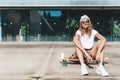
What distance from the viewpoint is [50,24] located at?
24.7 metres

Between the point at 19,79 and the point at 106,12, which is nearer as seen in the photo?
the point at 19,79

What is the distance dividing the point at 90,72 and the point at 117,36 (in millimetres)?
15137

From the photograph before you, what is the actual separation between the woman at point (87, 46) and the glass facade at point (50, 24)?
14.2 metres

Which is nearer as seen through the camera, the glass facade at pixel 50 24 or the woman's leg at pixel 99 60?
the woman's leg at pixel 99 60

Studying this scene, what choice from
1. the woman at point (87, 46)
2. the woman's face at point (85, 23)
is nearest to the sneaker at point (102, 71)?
the woman at point (87, 46)

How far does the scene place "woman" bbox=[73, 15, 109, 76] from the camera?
9516 mm

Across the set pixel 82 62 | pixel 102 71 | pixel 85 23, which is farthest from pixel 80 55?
pixel 85 23

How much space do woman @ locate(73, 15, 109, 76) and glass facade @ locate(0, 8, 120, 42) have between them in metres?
14.2

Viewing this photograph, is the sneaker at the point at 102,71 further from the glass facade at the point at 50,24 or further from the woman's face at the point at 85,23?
the glass facade at the point at 50,24

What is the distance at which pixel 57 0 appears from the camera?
2386 centimetres

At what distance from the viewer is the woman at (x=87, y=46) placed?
952cm

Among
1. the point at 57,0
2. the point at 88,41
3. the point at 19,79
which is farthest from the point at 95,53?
the point at 57,0

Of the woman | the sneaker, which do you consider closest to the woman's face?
the woman

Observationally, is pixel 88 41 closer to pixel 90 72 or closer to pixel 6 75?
pixel 90 72
